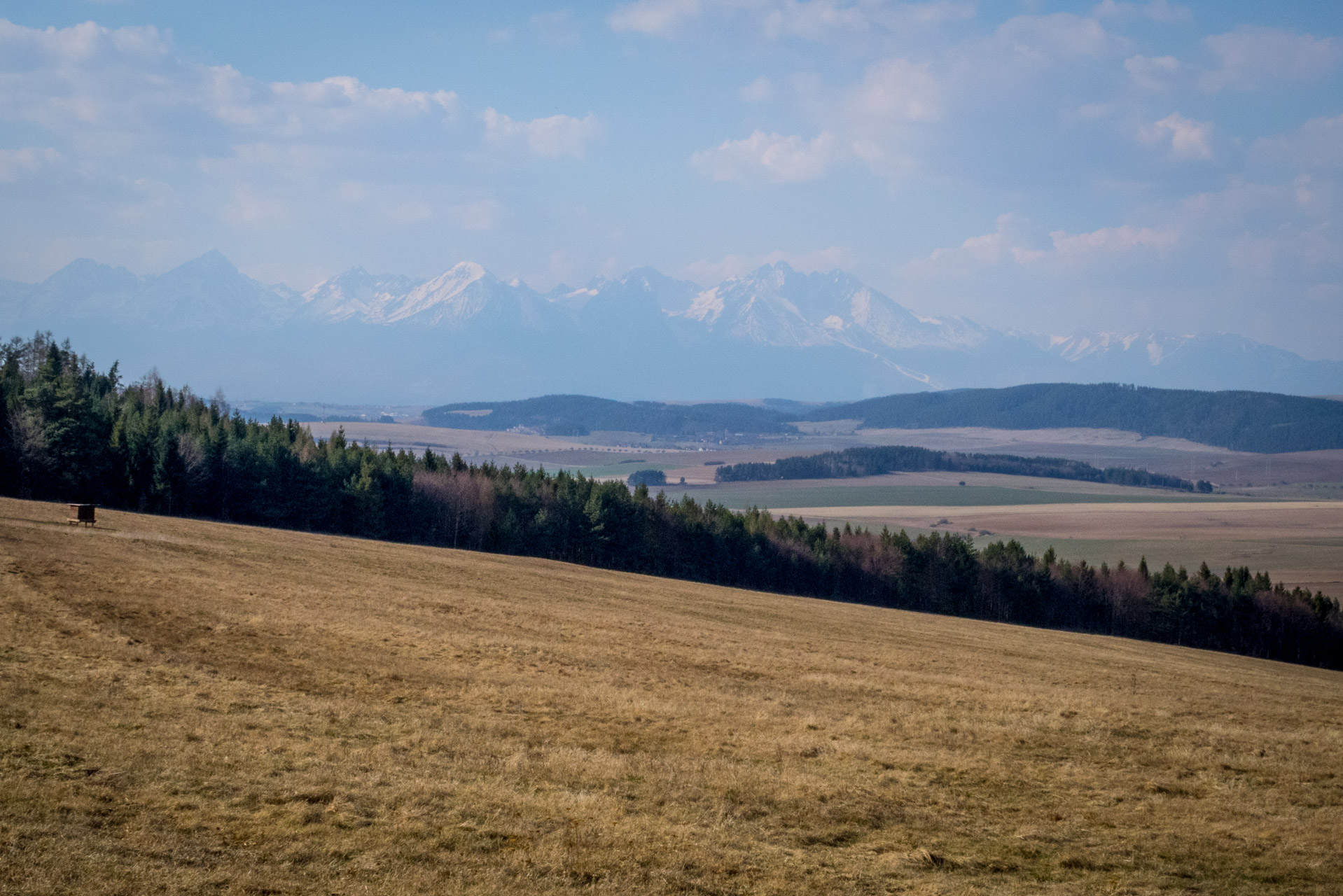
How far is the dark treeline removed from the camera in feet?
219

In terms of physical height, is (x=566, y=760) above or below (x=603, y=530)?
below

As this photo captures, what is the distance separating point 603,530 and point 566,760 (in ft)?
219

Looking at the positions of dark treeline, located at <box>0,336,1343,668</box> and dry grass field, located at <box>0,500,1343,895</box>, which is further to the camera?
dark treeline, located at <box>0,336,1343,668</box>

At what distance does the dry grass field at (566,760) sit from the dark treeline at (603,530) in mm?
37475

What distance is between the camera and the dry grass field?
11133mm

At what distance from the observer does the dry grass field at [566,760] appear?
11.1 meters

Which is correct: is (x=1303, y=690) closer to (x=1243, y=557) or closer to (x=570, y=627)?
(x=570, y=627)

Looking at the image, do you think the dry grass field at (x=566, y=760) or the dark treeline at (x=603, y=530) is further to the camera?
the dark treeline at (x=603, y=530)

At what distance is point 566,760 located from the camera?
15.8 m

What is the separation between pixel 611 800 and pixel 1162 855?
8.89 metres

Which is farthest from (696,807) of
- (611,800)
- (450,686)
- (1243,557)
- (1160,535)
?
(1160,535)

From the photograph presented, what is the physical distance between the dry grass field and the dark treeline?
3748cm

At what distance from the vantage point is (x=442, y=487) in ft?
266

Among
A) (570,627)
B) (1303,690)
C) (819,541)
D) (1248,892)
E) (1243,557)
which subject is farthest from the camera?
(1243,557)
